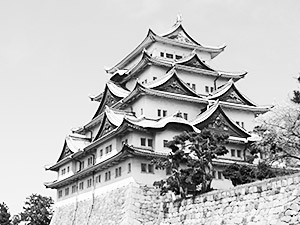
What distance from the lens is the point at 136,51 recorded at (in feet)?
146

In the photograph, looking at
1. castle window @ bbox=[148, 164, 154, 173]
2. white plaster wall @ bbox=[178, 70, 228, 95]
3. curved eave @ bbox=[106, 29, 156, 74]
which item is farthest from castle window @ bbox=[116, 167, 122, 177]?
curved eave @ bbox=[106, 29, 156, 74]

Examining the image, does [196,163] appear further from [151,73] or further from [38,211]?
[38,211]

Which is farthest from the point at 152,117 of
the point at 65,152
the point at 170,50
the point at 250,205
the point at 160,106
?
the point at 250,205

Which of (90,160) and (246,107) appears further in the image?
Result: (90,160)

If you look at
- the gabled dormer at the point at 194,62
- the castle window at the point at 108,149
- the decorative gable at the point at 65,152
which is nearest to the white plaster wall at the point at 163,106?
the castle window at the point at 108,149

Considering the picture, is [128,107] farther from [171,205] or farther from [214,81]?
[171,205]

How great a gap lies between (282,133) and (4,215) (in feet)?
131

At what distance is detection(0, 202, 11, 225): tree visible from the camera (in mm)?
56159

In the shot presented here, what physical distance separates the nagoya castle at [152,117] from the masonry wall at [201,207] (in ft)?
3.44

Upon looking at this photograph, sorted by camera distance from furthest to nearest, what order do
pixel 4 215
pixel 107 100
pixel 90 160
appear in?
pixel 4 215, pixel 107 100, pixel 90 160

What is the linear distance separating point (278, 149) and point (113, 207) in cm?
1285

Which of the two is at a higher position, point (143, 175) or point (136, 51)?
point (136, 51)

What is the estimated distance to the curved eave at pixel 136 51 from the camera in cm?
4234

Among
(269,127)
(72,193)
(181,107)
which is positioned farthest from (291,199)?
(72,193)
